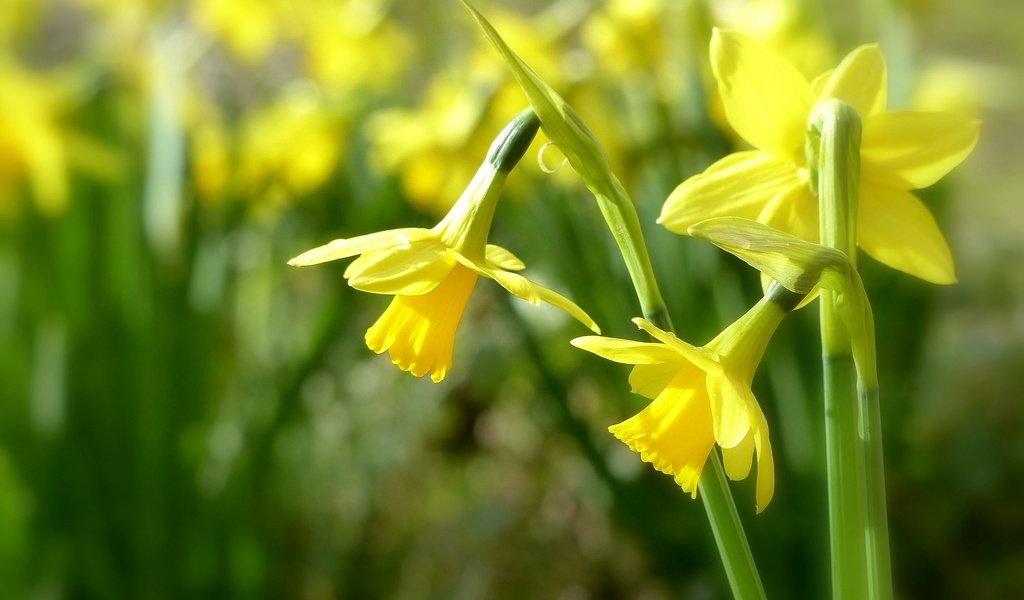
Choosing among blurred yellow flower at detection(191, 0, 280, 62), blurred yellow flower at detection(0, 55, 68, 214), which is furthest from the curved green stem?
blurred yellow flower at detection(191, 0, 280, 62)

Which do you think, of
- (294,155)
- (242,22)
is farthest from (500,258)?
(242,22)

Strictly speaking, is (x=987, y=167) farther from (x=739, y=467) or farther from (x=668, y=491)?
(x=739, y=467)

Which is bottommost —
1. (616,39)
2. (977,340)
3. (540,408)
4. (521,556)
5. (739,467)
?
(977,340)

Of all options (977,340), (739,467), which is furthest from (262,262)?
(739,467)

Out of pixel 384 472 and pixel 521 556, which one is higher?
pixel 384 472

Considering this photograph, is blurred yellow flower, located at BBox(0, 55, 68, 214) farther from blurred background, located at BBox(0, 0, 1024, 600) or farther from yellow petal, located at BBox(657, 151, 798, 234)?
yellow petal, located at BBox(657, 151, 798, 234)

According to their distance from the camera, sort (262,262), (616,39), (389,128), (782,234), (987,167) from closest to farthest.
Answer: (782,234)
(389,128)
(616,39)
(262,262)
(987,167)

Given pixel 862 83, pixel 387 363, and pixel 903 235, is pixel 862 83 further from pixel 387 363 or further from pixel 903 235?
pixel 387 363
